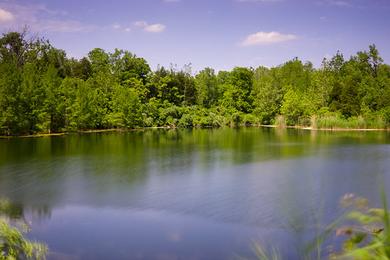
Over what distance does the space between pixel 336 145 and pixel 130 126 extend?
77.5ft

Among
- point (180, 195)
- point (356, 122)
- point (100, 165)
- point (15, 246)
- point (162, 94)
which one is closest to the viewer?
point (15, 246)

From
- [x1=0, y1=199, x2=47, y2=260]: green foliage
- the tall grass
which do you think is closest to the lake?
[x1=0, y1=199, x2=47, y2=260]: green foliage

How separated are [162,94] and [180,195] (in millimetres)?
40547

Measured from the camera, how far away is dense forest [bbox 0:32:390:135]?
34.5m

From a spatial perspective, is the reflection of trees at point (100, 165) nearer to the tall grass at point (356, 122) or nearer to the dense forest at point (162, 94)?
the dense forest at point (162, 94)

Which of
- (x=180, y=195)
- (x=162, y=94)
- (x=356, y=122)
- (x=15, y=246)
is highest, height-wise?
(x=162, y=94)

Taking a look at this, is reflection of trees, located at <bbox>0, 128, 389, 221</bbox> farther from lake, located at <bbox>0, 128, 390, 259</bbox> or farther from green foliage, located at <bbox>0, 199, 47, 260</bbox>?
green foliage, located at <bbox>0, 199, 47, 260</bbox>

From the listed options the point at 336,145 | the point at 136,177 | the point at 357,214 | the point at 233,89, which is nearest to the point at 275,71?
the point at 233,89

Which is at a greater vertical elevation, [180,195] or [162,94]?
[162,94]

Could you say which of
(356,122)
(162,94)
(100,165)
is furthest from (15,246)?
(162,94)

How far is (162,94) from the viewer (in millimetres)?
52875

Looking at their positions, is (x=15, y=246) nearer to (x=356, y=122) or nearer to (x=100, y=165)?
(x=100, y=165)

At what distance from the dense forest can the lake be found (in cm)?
1171

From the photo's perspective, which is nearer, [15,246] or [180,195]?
[15,246]
